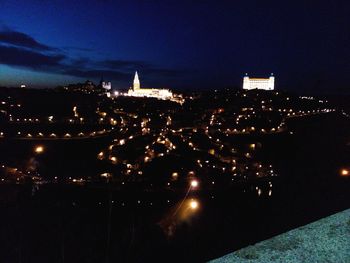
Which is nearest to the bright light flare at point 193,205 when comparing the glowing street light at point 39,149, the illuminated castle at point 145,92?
the glowing street light at point 39,149

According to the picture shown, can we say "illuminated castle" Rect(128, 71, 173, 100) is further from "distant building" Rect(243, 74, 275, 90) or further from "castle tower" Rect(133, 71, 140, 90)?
"distant building" Rect(243, 74, 275, 90)

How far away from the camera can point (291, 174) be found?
30.8 meters

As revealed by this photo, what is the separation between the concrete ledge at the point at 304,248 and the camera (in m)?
2.38

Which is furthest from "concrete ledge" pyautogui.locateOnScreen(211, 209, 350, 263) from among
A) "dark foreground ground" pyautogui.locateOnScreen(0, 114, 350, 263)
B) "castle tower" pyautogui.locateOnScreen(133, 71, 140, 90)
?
"castle tower" pyautogui.locateOnScreen(133, 71, 140, 90)

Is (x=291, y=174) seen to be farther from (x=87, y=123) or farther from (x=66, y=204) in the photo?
(x=87, y=123)

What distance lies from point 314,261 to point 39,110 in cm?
5169

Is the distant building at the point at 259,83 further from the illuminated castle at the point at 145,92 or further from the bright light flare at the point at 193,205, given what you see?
the bright light flare at the point at 193,205

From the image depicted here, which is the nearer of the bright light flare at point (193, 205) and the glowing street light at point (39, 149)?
the bright light flare at point (193, 205)

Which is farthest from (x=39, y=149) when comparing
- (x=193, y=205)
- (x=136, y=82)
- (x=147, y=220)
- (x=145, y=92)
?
(x=136, y=82)

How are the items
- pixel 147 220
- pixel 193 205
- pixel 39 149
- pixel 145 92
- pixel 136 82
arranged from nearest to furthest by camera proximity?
1. pixel 147 220
2. pixel 193 205
3. pixel 39 149
4. pixel 145 92
5. pixel 136 82

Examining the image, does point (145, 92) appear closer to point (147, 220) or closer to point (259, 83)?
point (259, 83)

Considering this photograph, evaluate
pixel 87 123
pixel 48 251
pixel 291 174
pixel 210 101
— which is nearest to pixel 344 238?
pixel 48 251

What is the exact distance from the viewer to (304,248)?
251 centimetres

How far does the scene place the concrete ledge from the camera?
7.80 ft
